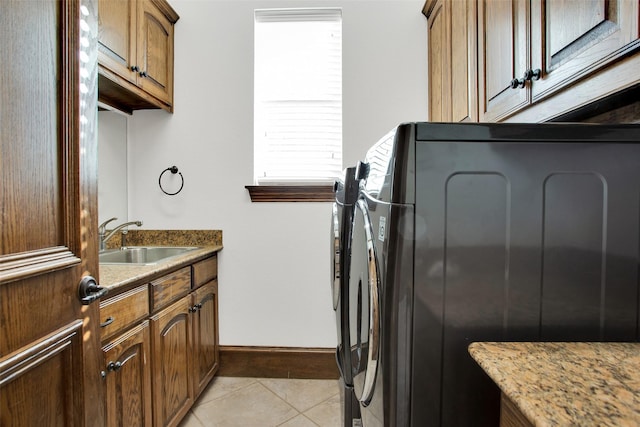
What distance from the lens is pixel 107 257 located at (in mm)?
1954

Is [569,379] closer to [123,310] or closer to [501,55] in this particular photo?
[501,55]

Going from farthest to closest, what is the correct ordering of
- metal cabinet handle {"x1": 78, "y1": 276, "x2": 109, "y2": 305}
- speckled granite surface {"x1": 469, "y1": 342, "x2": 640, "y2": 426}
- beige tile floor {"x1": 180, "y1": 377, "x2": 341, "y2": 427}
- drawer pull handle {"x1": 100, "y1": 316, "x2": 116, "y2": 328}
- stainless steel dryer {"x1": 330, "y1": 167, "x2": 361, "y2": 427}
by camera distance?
beige tile floor {"x1": 180, "y1": 377, "x2": 341, "y2": 427}, stainless steel dryer {"x1": 330, "y1": 167, "x2": 361, "y2": 427}, drawer pull handle {"x1": 100, "y1": 316, "x2": 116, "y2": 328}, metal cabinet handle {"x1": 78, "y1": 276, "x2": 109, "y2": 305}, speckled granite surface {"x1": 469, "y1": 342, "x2": 640, "y2": 426}

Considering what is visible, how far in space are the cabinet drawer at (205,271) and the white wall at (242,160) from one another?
7 cm

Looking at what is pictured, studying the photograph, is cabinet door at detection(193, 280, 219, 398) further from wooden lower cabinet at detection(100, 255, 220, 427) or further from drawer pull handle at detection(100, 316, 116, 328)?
drawer pull handle at detection(100, 316, 116, 328)

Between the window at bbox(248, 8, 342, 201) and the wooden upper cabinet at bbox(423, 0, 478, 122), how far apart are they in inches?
25.1

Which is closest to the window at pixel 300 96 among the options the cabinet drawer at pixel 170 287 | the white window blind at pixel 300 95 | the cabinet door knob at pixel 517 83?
the white window blind at pixel 300 95

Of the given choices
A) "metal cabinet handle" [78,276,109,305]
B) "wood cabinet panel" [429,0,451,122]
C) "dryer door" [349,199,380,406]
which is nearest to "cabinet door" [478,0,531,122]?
"wood cabinet panel" [429,0,451,122]

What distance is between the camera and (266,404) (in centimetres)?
193

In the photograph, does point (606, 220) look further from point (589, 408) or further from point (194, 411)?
point (194, 411)

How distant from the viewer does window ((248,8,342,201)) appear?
2252 millimetres

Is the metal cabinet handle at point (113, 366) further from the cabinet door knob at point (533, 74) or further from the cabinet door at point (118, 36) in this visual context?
the cabinet door knob at point (533, 74)

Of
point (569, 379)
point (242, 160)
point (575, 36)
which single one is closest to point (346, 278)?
point (569, 379)

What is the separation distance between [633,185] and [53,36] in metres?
1.47

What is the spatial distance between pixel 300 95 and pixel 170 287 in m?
1.54
